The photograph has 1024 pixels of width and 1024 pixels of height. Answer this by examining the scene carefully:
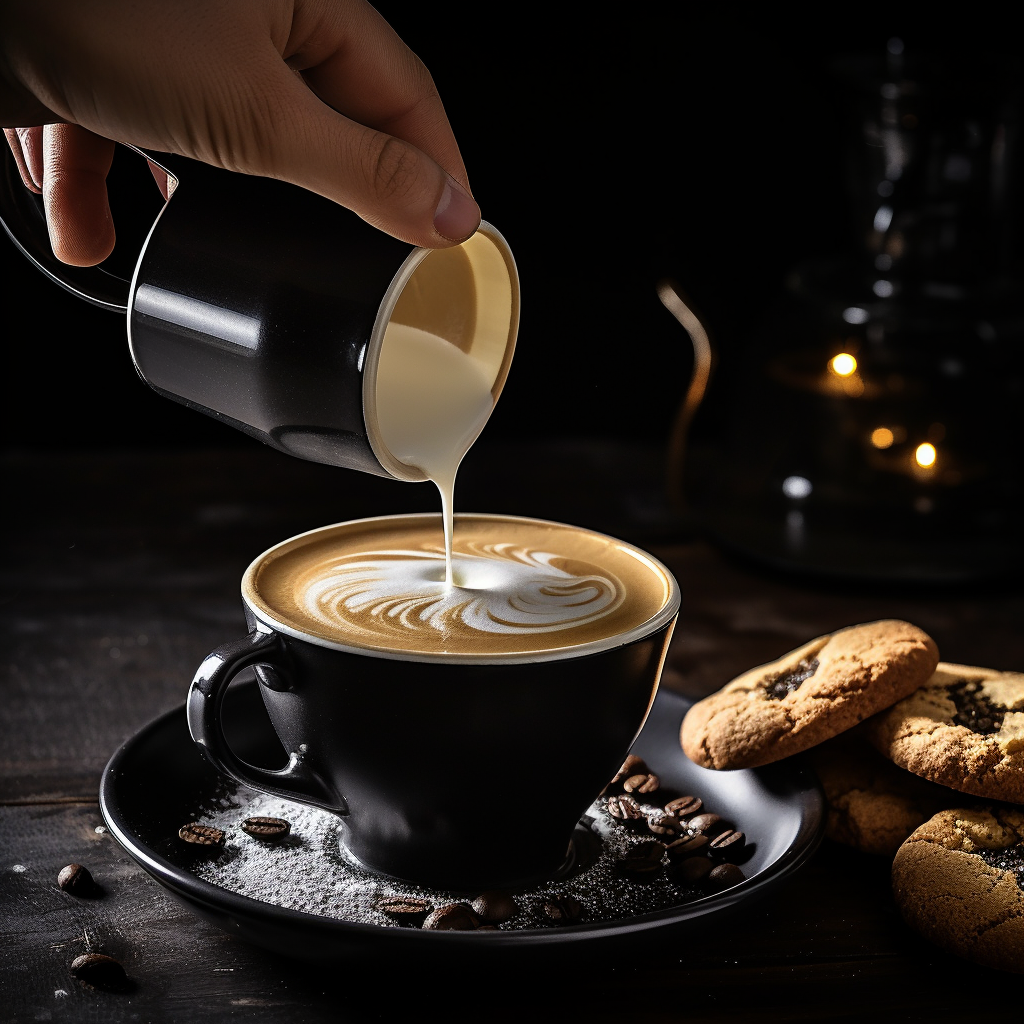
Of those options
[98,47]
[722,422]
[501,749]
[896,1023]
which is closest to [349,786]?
[501,749]

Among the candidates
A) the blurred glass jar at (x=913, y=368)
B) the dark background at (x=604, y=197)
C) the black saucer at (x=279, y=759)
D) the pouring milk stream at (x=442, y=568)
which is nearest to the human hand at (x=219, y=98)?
the pouring milk stream at (x=442, y=568)

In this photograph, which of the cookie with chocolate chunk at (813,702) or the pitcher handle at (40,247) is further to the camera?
the pitcher handle at (40,247)

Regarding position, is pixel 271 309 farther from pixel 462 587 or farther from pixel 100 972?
pixel 100 972

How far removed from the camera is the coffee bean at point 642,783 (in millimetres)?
938

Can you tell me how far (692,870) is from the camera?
82cm

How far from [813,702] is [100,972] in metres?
0.48

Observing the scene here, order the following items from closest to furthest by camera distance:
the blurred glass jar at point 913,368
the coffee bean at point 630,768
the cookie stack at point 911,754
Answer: the cookie stack at point 911,754 < the coffee bean at point 630,768 < the blurred glass jar at point 913,368

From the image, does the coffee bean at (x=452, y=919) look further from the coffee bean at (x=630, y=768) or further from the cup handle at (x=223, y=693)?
the coffee bean at (x=630, y=768)

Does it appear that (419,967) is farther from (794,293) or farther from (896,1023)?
(794,293)

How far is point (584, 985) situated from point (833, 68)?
1146mm

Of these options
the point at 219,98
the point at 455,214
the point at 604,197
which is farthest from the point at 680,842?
the point at 604,197

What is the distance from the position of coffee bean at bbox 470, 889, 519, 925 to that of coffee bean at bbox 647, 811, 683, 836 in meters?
0.14

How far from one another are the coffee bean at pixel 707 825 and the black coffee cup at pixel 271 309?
1.06 feet

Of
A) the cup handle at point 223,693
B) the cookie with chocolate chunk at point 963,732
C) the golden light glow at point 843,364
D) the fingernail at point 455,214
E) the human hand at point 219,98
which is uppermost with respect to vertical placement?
the human hand at point 219,98
